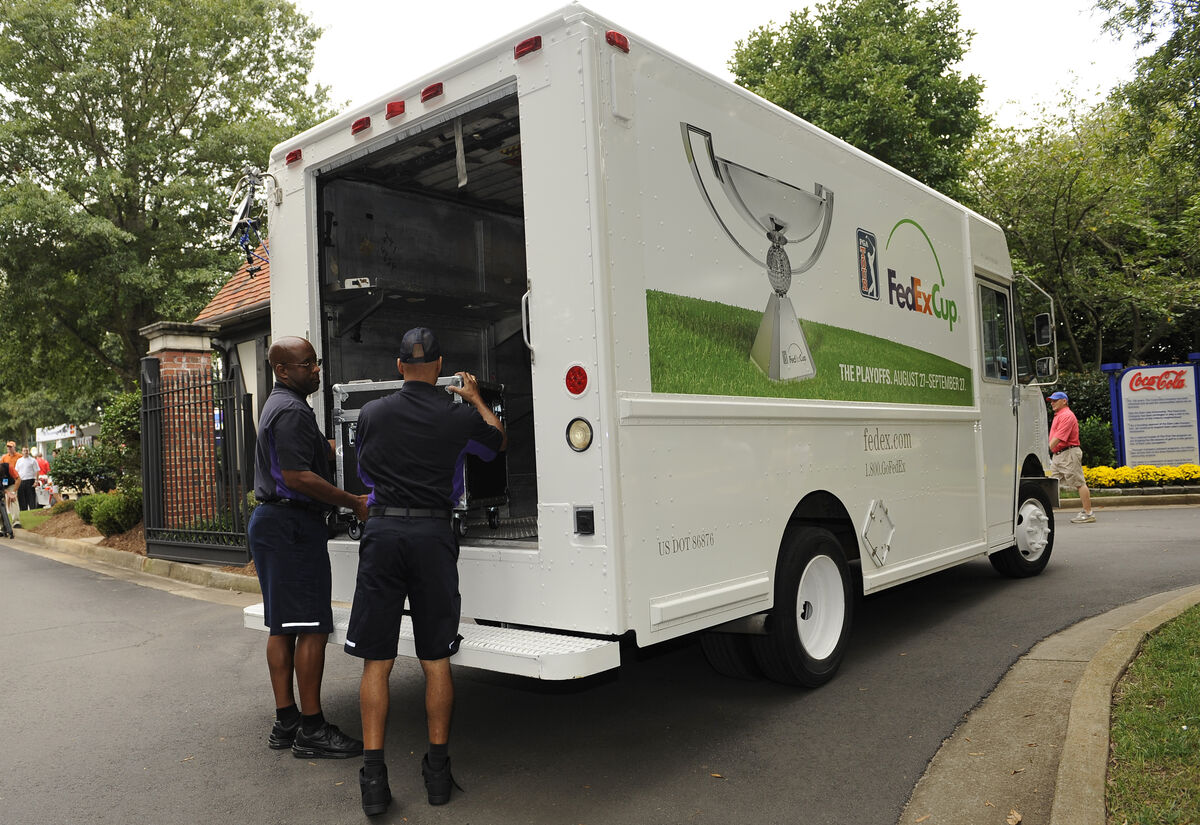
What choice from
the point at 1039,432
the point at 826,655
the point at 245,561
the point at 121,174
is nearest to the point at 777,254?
the point at 826,655

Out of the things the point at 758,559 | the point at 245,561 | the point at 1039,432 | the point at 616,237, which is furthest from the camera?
the point at 245,561

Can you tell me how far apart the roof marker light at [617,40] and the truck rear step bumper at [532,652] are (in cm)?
245

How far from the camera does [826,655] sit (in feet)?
16.3

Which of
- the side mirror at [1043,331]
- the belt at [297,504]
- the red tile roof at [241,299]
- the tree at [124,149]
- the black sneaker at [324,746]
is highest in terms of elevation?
the tree at [124,149]

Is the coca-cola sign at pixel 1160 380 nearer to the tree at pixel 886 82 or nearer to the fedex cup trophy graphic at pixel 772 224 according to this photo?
the tree at pixel 886 82

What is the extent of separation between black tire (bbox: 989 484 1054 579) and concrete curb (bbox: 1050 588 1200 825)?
2.13 m

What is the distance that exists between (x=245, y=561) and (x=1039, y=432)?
8.35 metres

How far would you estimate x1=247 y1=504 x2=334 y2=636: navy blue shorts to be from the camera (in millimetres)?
4156

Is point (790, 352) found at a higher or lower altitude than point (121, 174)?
lower

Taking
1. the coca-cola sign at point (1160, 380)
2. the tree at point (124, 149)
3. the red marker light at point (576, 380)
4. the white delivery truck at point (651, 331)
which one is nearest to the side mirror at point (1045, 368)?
the white delivery truck at point (651, 331)

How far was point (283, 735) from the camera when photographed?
4441 millimetres

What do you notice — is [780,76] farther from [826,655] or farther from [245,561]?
[826,655]

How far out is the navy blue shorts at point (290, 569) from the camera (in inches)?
164

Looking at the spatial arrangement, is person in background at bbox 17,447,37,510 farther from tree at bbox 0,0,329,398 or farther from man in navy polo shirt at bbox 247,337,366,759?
man in navy polo shirt at bbox 247,337,366,759
